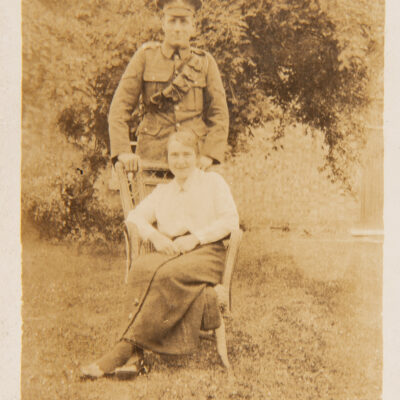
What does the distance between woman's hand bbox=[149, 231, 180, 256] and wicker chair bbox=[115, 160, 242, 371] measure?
0.32ft

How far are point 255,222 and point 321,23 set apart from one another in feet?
3.78

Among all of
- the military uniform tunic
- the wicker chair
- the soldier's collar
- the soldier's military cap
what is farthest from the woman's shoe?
the soldier's military cap

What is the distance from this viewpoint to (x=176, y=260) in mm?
2119

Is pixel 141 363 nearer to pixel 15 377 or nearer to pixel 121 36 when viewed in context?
pixel 15 377

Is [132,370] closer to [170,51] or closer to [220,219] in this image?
[220,219]

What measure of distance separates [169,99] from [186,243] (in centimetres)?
81

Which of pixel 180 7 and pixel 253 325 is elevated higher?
pixel 180 7

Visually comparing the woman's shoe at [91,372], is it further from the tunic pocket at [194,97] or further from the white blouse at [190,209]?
the tunic pocket at [194,97]

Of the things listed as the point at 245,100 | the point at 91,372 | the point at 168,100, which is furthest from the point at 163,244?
the point at 245,100

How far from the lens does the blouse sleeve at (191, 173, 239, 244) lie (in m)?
2.20

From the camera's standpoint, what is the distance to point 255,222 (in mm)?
2645

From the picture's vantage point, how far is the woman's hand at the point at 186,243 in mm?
2172

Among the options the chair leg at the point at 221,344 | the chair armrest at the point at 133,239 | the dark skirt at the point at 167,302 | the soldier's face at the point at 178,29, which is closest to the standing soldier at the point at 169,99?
the soldier's face at the point at 178,29

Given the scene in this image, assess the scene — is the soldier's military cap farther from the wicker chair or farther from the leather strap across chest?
the wicker chair
